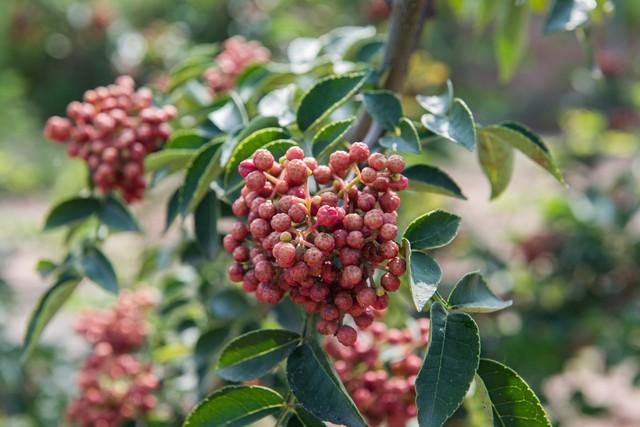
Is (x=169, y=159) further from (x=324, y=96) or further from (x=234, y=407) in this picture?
(x=234, y=407)

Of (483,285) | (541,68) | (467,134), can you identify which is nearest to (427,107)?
(467,134)

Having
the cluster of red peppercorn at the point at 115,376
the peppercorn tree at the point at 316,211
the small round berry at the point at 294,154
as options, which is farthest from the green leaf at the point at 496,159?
the cluster of red peppercorn at the point at 115,376

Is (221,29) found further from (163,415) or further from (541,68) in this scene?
(541,68)

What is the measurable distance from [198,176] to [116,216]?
23cm

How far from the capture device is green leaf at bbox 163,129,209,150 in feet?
3.87

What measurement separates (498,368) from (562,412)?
1692 millimetres

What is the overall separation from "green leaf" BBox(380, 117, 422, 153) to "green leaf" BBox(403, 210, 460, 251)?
12 centimetres

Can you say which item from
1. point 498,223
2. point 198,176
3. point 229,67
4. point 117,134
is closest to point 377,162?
point 198,176

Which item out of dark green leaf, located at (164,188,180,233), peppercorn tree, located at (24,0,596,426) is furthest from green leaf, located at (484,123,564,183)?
dark green leaf, located at (164,188,180,233)

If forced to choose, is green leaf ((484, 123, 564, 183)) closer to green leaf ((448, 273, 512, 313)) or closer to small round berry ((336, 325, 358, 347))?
green leaf ((448, 273, 512, 313))

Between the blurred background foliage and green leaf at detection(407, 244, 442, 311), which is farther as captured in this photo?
the blurred background foliage

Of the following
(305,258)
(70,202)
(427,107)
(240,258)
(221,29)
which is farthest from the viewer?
(221,29)

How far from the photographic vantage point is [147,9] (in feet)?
21.0

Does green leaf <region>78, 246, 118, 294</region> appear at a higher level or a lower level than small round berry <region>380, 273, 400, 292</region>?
lower
